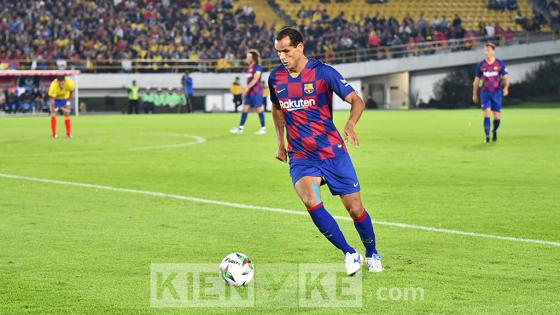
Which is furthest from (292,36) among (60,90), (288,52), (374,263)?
(60,90)

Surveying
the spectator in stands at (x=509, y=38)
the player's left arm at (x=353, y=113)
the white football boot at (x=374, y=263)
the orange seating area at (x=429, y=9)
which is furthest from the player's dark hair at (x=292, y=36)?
the orange seating area at (x=429, y=9)

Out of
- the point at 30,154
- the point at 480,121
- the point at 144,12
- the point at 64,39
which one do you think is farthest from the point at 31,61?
the point at 30,154

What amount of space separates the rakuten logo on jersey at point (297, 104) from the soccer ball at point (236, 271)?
1385 millimetres

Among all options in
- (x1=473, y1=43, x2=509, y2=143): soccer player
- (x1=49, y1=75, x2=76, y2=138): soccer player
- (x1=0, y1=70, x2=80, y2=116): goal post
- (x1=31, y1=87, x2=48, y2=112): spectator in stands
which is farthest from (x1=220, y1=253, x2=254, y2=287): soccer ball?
(x1=31, y1=87, x2=48, y2=112): spectator in stands

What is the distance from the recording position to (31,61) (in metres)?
53.3

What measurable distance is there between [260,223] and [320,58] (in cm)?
4781

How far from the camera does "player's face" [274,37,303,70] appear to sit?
826cm

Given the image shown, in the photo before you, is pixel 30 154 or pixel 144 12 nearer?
pixel 30 154

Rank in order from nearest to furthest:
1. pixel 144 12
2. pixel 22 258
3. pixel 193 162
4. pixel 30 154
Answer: pixel 22 258
pixel 193 162
pixel 30 154
pixel 144 12

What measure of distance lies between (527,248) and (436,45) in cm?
5221

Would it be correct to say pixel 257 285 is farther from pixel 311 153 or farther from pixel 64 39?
pixel 64 39

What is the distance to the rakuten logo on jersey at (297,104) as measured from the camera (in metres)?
8.45

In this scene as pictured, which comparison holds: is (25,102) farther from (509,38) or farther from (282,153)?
(282,153)

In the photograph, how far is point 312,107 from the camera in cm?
847
